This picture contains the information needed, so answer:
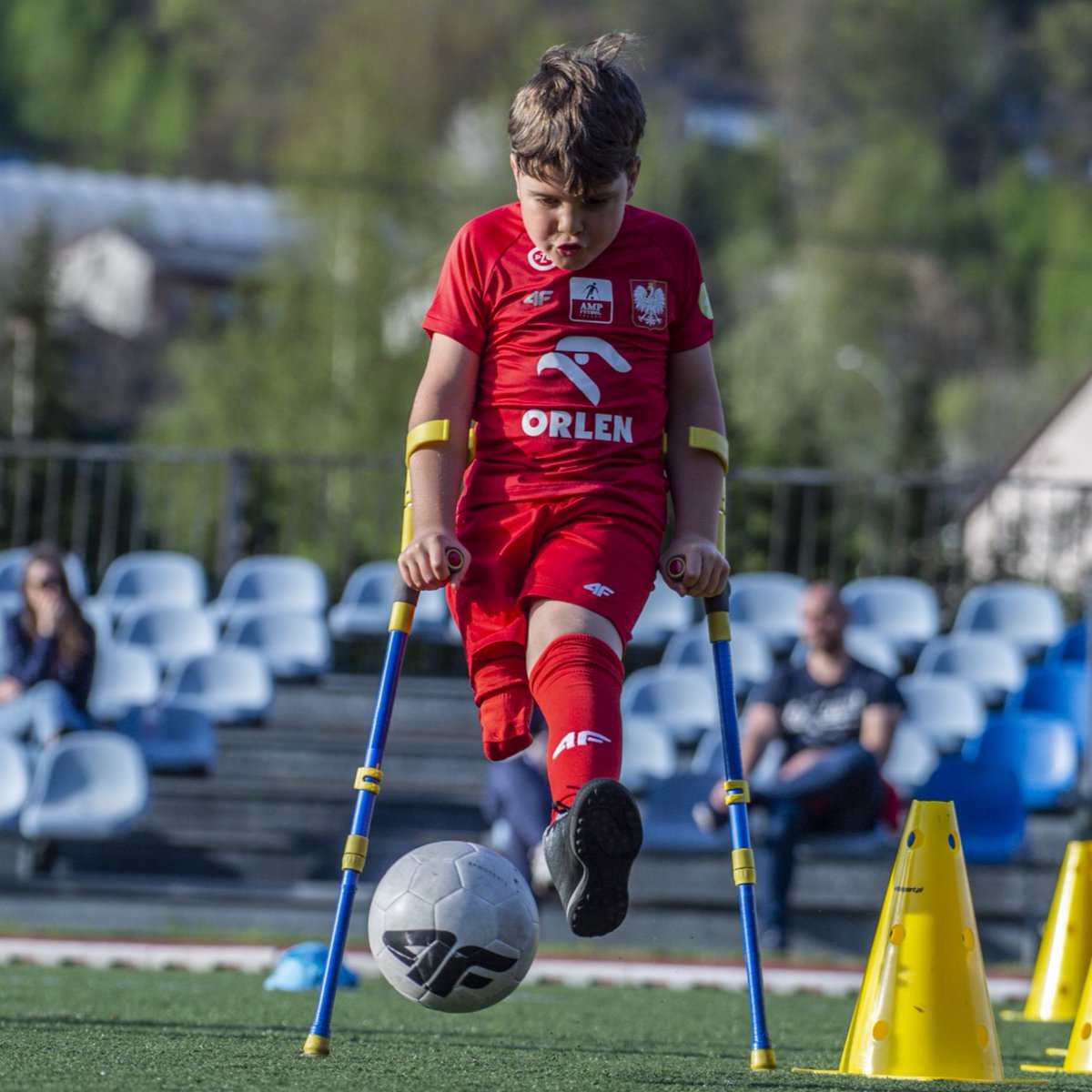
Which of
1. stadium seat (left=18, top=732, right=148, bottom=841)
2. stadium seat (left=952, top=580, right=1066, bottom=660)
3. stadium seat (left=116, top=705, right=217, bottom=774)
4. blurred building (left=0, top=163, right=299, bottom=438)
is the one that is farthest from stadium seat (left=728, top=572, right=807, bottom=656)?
blurred building (left=0, top=163, right=299, bottom=438)

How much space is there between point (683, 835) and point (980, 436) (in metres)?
52.3

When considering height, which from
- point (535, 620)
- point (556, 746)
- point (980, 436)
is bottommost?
point (556, 746)

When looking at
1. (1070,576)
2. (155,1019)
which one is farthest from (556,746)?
(1070,576)

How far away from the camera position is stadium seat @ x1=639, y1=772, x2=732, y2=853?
9773 millimetres

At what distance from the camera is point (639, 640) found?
12.8 metres

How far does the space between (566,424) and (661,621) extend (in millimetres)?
8652

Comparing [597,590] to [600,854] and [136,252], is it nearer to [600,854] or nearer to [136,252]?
[600,854]

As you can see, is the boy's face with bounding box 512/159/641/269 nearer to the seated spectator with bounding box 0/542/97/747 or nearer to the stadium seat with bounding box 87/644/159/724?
the seated spectator with bounding box 0/542/97/747

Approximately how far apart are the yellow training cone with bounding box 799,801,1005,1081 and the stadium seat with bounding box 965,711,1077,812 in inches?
241

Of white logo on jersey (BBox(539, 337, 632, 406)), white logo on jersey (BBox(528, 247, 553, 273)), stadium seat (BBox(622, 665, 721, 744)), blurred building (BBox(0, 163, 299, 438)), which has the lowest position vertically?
stadium seat (BBox(622, 665, 721, 744))

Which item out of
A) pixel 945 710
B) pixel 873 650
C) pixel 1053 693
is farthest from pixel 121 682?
pixel 1053 693

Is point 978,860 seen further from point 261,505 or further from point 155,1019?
point 261,505

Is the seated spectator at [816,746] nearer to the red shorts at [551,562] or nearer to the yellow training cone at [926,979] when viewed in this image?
the yellow training cone at [926,979]

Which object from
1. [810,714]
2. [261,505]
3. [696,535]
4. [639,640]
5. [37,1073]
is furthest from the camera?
[261,505]
